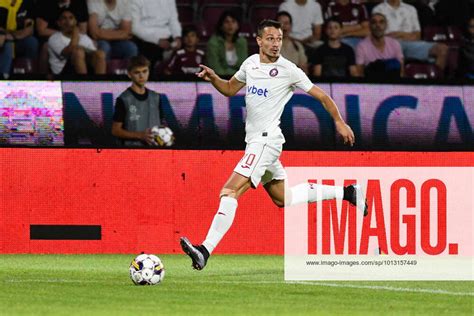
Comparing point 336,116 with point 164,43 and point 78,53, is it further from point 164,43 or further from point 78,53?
point 164,43

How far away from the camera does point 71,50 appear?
16.1 meters

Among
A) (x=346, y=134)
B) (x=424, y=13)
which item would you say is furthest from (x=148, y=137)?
(x=424, y=13)

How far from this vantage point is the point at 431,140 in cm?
1473

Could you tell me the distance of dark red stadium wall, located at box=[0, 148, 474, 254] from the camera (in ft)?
45.8

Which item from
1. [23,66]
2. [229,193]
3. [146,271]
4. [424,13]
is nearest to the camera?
[146,271]

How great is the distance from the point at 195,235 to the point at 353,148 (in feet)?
6.49

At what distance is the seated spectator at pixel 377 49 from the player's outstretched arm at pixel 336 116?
18.6ft

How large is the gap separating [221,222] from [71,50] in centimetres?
593

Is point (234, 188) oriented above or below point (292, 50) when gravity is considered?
below

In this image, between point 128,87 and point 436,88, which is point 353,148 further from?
point 128,87

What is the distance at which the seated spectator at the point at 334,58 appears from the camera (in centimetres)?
1656

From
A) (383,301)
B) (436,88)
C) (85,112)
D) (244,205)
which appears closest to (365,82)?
(436,88)

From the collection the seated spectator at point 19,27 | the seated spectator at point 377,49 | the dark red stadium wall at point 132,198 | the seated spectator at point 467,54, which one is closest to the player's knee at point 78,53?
the seated spectator at point 19,27

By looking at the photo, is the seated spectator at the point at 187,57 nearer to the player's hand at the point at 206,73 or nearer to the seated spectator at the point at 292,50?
the seated spectator at the point at 292,50
